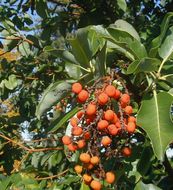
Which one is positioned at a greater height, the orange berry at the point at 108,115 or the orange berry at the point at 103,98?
the orange berry at the point at 103,98

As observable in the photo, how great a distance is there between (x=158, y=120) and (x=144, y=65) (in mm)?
176

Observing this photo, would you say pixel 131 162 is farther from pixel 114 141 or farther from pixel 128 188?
pixel 114 141

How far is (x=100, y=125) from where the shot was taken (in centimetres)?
120

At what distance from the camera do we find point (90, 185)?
1.38 metres

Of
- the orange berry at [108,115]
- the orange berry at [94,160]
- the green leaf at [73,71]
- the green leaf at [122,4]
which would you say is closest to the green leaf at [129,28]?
the green leaf at [73,71]

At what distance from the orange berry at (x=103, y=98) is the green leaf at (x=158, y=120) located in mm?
114

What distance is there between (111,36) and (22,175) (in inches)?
30.4

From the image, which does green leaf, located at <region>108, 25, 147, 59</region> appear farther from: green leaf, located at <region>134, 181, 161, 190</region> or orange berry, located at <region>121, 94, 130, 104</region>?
green leaf, located at <region>134, 181, 161, 190</region>

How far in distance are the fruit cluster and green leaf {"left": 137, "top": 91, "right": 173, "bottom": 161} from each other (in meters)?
0.04

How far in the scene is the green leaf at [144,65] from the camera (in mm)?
1244

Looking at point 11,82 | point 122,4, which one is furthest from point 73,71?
point 11,82

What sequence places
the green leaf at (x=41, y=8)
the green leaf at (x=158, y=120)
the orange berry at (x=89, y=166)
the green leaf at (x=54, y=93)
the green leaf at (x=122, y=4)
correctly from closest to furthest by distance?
the green leaf at (x=158, y=120)
the orange berry at (x=89, y=166)
the green leaf at (x=54, y=93)
the green leaf at (x=122, y=4)
the green leaf at (x=41, y=8)

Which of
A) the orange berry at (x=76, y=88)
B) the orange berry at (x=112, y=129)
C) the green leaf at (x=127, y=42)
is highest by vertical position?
the green leaf at (x=127, y=42)

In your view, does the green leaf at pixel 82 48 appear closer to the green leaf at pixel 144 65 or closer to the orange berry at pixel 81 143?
the green leaf at pixel 144 65
